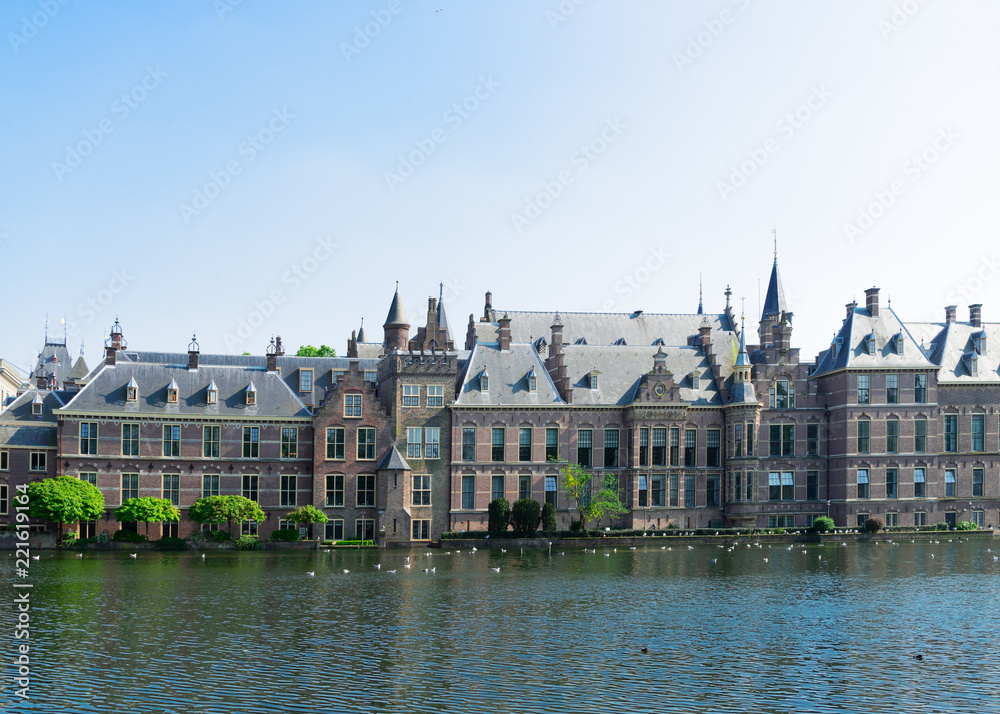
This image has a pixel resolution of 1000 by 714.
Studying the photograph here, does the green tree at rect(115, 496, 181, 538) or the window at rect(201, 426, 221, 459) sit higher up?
the window at rect(201, 426, 221, 459)

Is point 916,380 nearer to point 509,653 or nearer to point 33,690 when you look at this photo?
point 509,653

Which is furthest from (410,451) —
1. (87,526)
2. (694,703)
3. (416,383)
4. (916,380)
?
(694,703)

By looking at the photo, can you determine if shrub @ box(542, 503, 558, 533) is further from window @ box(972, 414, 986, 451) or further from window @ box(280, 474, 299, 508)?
window @ box(972, 414, 986, 451)

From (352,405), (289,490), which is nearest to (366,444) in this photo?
(352,405)

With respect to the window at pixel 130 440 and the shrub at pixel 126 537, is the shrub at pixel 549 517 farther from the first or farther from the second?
the window at pixel 130 440

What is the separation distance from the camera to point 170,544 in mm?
68750

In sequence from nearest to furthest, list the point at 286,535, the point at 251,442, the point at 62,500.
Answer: the point at 62,500
the point at 286,535
the point at 251,442

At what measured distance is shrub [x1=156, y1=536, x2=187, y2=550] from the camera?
225 ft

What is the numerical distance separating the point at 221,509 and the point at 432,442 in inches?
635

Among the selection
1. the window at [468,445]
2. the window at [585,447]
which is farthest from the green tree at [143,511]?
the window at [585,447]

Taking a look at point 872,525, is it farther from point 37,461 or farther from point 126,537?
point 37,461

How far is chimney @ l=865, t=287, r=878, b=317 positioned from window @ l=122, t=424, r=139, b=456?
56940mm

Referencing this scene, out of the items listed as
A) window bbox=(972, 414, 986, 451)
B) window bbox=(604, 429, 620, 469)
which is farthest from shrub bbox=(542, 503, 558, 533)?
window bbox=(972, 414, 986, 451)

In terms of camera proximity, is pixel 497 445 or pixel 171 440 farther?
pixel 497 445
